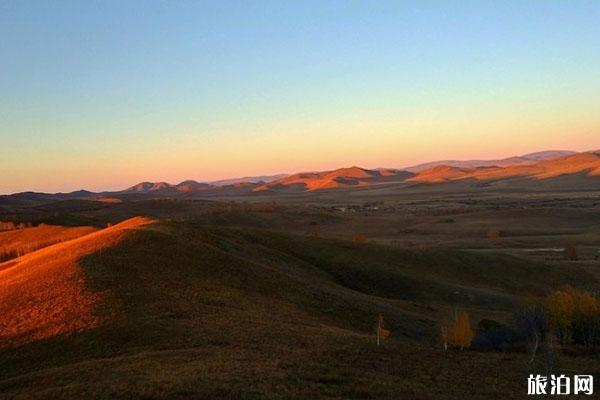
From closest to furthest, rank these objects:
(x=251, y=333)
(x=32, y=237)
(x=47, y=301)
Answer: (x=251, y=333)
(x=47, y=301)
(x=32, y=237)

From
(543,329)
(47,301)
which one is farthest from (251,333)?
(543,329)

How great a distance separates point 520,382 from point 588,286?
45657 millimetres

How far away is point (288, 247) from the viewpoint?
6575cm

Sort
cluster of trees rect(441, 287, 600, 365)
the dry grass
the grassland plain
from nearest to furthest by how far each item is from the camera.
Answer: the grassland plain, cluster of trees rect(441, 287, 600, 365), the dry grass

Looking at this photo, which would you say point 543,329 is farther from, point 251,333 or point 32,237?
point 32,237

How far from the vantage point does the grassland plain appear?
65.5 ft

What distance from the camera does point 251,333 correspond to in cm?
2858

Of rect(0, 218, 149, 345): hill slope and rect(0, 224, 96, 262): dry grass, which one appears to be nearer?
rect(0, 218, 149, 345): hill slope

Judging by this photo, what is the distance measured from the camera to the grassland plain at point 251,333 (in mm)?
19953

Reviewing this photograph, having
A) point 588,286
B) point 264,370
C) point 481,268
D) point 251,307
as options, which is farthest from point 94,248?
point 588,286

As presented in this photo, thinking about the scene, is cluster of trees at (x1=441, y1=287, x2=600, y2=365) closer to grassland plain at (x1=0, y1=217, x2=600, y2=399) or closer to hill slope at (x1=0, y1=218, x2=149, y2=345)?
grassland plain at (x1=0, y1=217, x2=600, y2=399)

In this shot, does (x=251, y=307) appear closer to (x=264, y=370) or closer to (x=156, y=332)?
(x=156, y=332)

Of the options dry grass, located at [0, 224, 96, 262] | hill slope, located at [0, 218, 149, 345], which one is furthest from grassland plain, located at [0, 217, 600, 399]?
dry grass, located at [0, 224, 96, 262]

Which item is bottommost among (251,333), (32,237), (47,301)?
(251,333)
